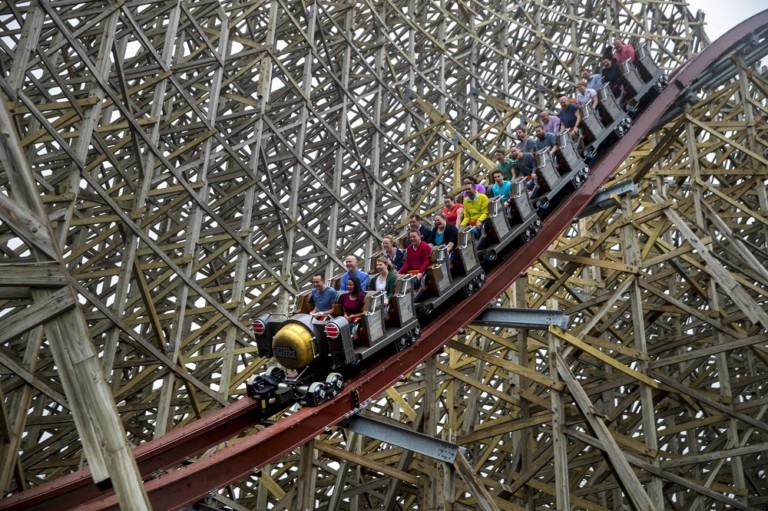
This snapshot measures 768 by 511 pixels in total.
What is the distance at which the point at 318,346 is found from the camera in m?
7.03

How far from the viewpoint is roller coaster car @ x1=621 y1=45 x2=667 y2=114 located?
423 inches

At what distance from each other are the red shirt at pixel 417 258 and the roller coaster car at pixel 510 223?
61 cm

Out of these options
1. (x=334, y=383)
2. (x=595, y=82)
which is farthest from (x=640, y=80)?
(x=334, y=383)

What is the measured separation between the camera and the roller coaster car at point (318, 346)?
22.4 feet

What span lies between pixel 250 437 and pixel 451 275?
2.58 meters

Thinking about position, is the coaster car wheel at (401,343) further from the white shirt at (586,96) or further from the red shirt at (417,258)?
the white shirt at (586,96)

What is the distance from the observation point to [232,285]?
399 inches

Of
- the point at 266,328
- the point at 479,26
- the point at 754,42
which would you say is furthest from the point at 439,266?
the point at 479,26

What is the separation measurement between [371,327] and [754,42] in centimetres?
730

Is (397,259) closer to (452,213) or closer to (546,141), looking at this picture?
(452,213)

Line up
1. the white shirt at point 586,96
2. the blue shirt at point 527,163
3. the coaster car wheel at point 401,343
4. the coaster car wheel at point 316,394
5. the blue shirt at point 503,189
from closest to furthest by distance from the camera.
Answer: the coaster car wheel at point 316,394
the coaster car wheel at point 401,343
the blue shirt at point 503,189
the blue shirt at point 527,163
the white shirt at point 586,96

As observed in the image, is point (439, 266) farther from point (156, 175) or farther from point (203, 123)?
point (156, 175)

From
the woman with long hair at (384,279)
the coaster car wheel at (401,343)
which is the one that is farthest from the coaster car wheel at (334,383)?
the woman with long hair at (384,279)

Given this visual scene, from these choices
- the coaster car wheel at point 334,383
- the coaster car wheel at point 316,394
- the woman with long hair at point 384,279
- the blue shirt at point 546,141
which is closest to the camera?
the coaster car wheel at point 316,394
